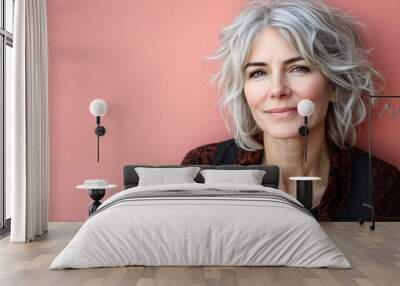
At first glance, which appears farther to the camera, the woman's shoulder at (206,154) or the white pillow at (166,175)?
the woman's shoulder at (206,154)

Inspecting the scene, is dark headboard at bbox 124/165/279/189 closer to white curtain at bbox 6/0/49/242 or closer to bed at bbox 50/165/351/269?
white curtain at bbox 6/0/49/242

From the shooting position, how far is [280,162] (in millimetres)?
6527

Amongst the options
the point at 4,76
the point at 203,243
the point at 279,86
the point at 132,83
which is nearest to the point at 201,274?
the point at 203,243

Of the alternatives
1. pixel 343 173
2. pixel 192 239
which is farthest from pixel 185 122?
pixel 192 239

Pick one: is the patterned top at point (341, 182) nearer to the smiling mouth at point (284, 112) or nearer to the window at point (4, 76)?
the smiling mouth at point (284, 112)

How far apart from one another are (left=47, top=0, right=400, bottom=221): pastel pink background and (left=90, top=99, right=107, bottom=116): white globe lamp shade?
0.78ft

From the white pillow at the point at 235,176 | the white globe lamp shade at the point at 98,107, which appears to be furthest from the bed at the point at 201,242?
the white globe lamp shade at the point at 98,107

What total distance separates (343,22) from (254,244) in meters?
3.24

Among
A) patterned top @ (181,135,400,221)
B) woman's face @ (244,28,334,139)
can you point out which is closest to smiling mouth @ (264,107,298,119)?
woman's face @ (244,28,334,139)

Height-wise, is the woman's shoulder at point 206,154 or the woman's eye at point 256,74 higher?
the woman's eye at point 256,74

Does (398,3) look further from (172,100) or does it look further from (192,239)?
(192,239)

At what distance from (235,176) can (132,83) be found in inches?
62.1

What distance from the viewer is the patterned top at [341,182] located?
6.40 m

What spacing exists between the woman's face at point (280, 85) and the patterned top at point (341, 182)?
0.40 meters
